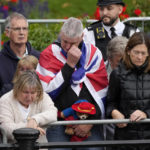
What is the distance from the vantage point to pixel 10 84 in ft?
18.8

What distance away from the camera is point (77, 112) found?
533 centimetres

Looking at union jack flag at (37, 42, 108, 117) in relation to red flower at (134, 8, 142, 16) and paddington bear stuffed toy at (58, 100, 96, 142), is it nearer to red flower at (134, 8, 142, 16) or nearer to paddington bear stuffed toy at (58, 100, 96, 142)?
paddington bear stuffed toy at (58, 100, 96, 142)

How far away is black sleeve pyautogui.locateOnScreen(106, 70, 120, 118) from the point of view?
17.5 feet

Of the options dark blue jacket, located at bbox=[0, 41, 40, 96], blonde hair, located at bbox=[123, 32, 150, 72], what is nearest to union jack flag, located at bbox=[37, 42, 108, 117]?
blonde hair, located at bbox=[123, 32, 150, 72]

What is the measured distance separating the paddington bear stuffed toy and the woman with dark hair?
192 mm

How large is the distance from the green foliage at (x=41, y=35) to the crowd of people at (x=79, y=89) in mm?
2273

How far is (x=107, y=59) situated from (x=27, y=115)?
4.44 ft

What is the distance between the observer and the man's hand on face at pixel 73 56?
5320 mm

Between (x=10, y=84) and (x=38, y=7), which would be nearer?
(x=10, y=84)

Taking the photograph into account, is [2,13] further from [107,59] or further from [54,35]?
[107,59]

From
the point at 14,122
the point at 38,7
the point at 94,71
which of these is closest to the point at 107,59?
the point at 94,71

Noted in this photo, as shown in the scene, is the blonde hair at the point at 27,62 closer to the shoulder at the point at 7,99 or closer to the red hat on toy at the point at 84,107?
the shoulder at the point at 7,99

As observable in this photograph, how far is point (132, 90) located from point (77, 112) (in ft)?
1.91

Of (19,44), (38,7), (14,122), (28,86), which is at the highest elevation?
(38,7)
